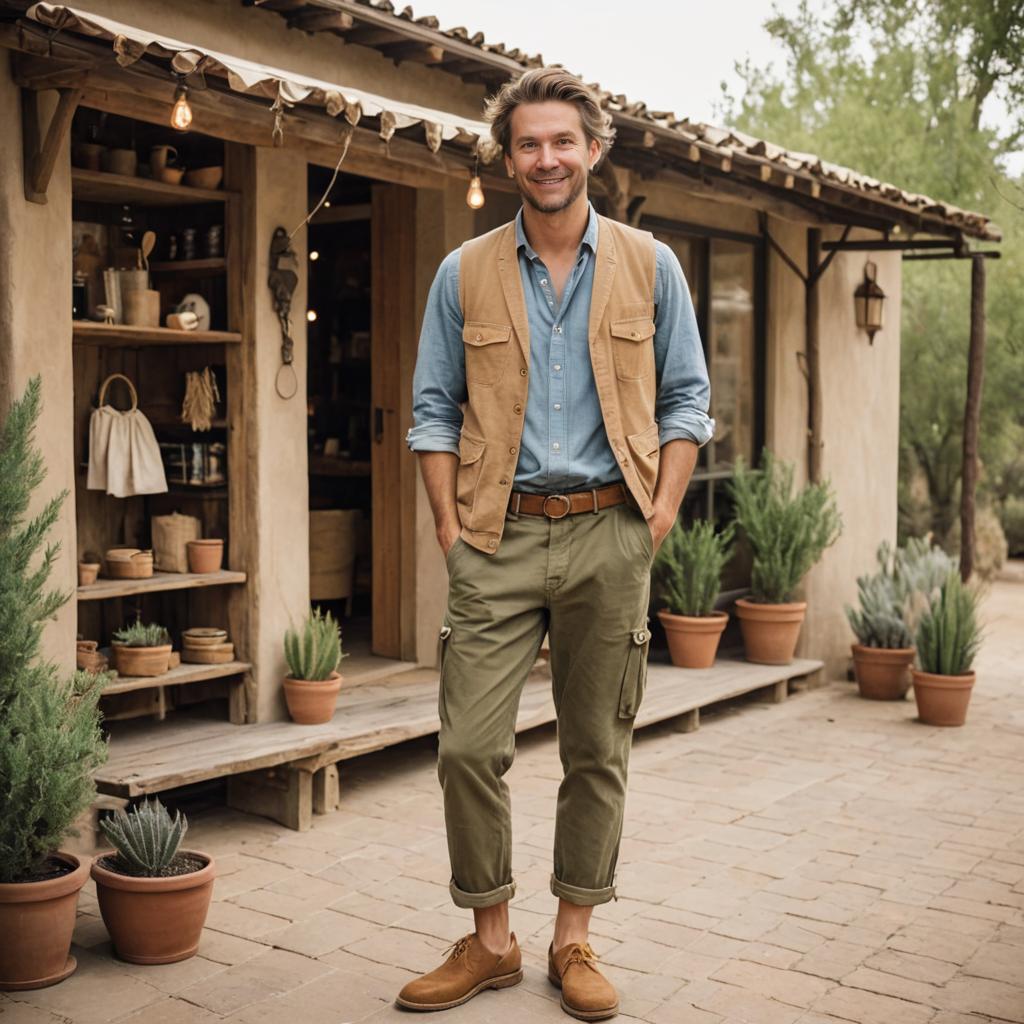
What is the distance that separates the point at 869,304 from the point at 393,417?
12.9 feet

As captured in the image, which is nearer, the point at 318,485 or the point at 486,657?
the point at 486,657

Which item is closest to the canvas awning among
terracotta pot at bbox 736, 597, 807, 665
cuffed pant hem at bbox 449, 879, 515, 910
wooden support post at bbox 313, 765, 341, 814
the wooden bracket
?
the wooden bracket

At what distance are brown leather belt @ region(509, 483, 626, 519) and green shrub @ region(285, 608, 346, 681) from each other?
264 cm

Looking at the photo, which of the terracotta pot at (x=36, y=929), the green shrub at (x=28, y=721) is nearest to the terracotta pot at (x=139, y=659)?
the green shrub at (x=28, y=721)

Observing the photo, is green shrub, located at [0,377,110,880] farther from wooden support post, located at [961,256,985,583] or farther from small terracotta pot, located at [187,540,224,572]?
wooden support post, located at [961,256,985,583]

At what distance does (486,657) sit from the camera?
3.57 meters

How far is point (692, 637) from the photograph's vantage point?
27.3 ft

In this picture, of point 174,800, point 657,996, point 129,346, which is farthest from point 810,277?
point 657,996

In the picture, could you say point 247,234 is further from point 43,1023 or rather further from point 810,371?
point 810,371

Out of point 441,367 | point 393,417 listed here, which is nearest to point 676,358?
point 441,367

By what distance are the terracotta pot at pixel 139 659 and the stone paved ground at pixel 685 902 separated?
25.6 inches

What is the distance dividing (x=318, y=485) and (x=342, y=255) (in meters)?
1.53

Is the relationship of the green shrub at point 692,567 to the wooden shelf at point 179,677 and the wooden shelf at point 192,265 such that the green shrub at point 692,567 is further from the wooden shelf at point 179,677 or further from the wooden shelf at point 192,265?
the wooden shelf at point 192,265

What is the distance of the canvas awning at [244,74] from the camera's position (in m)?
4.29
